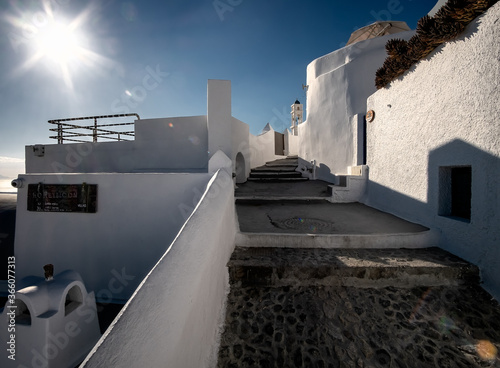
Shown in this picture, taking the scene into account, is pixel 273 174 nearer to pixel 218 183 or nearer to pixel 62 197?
pixel 218 183

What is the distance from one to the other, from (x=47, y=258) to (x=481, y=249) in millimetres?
8254

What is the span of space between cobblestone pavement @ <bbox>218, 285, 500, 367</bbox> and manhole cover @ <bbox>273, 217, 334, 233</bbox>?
1333 mm

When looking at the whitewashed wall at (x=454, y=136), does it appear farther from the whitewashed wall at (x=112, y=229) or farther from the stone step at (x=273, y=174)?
the stone step at (x=273, y=174)

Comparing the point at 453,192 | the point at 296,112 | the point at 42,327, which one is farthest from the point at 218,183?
the point at 296,112

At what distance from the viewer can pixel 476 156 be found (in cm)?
279

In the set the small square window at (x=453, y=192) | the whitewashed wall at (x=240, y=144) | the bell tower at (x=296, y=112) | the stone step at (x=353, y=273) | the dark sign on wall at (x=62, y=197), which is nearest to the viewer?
the stone step at (x=353, y=273)

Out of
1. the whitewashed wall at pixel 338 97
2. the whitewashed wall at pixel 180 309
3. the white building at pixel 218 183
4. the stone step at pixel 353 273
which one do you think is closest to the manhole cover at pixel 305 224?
the stone step at pixel 353 273

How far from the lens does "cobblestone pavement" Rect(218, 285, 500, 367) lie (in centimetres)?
201

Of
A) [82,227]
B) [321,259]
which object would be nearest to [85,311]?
[82,227]

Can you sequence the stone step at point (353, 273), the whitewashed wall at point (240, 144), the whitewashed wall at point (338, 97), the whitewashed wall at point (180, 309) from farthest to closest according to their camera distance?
the whitewashed wall at point (240, 144)
the whitewashed wall at point (338, 97)
the stone step at point (353, 273)
the whitewashed wall at point (180, 309)

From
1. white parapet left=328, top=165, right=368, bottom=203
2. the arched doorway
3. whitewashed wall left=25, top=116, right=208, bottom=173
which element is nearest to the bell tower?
the arched doorway

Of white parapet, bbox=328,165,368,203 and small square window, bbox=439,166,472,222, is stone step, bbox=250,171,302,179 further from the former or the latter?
small square window, bbox=439,166,472,222

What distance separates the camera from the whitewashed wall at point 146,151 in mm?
8688

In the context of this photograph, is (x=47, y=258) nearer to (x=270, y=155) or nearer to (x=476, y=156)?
(x=476, y=156)
